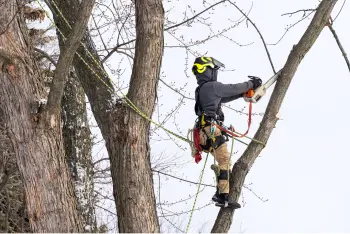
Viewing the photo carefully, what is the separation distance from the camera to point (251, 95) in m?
5.09

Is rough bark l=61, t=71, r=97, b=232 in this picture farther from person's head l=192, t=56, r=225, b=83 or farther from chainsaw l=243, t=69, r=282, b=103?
chainsaw l=243, t=69, r=282, b=103

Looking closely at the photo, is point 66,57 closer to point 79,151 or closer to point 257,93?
point 257,93

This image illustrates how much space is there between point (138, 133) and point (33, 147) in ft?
2.79

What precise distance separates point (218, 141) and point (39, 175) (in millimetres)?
1775

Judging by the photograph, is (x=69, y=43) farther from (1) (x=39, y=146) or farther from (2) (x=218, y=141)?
(2) (x=218, y=141)

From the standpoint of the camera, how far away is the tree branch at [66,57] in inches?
145

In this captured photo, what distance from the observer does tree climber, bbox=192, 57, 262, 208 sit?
495 centimetres

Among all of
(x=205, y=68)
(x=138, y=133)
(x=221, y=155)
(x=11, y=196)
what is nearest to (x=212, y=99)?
(x=205, y=68)

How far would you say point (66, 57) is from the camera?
380 centimetres

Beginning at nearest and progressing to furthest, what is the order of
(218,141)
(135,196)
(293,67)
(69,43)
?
1. (69,43)
2. (135,196)
3. (293,67)
4. (218,141)

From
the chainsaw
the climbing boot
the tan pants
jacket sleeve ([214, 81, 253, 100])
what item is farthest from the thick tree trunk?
the chainsaw

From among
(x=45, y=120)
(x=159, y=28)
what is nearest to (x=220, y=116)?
(x=159, y=28)

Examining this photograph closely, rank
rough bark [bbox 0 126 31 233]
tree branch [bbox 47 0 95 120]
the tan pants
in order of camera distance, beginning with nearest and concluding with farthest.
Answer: tree branch [bbox 47 0 95 120]
the tan pants
rough bark [bbox 0 126 31 233]

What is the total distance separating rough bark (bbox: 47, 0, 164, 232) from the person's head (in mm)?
694
